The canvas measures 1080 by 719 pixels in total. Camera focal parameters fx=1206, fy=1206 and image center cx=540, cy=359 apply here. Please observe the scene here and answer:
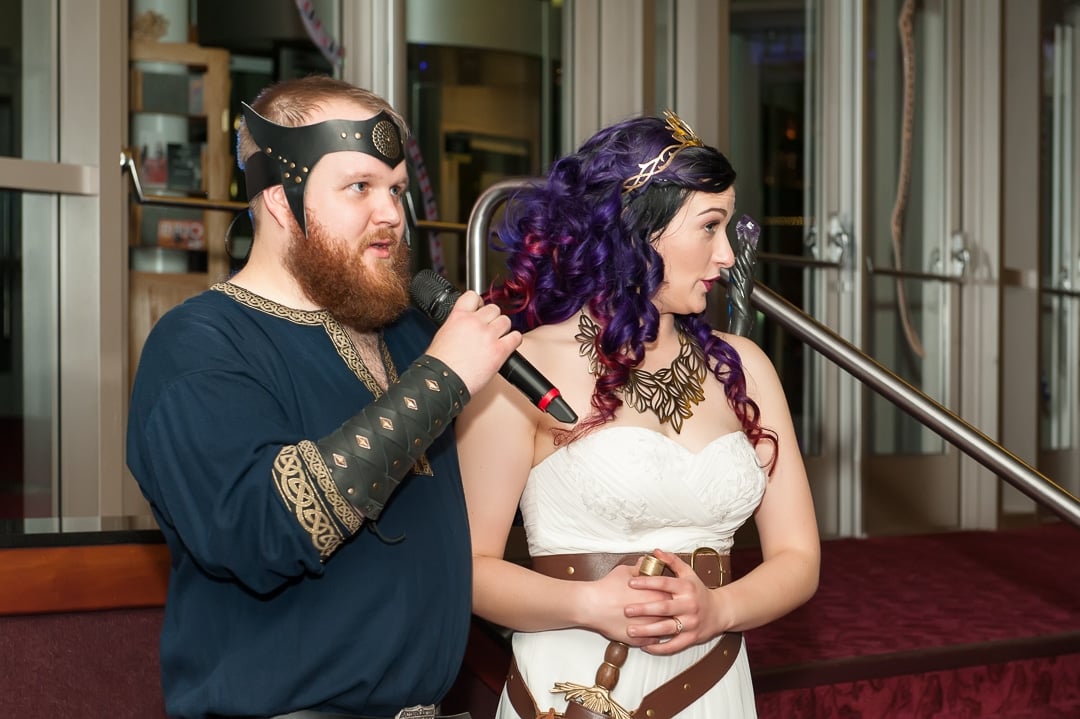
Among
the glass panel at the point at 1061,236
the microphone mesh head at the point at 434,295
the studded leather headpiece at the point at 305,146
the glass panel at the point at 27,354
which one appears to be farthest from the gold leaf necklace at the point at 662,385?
the glass panel at the point at 1061,236

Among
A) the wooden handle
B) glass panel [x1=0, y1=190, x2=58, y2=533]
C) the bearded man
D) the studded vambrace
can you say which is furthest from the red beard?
glass panel [x1=0, y1=190, x2=58, y2=533]

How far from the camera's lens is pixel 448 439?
5.69 ft

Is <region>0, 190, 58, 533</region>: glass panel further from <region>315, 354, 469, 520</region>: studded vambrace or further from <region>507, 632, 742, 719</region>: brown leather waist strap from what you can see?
<region>315, 354, 469, 520</region>: studded vambrace

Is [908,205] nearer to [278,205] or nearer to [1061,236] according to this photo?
[1061,236]

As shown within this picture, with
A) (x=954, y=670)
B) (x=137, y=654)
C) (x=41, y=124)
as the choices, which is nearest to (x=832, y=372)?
(x=954, y=670)

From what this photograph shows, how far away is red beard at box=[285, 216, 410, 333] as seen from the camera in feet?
5.08

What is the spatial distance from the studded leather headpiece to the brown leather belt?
65 cm

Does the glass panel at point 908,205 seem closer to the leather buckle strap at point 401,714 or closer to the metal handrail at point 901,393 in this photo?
the metal handrail at point 901,393

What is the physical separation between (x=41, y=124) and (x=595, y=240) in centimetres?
232

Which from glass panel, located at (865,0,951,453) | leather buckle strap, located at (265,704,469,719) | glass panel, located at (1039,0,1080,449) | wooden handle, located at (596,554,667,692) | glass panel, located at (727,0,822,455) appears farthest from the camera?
glass panel, located at (1039,0,1080,449)

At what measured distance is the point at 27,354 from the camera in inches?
144

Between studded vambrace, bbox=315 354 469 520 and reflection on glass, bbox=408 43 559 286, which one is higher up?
reflection on glass, bbox=408 43 559 286

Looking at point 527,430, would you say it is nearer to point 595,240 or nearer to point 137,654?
point 595,240

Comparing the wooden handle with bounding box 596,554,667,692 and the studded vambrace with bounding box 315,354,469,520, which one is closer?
the studded vambrace with bounding box 315,354,469,520
